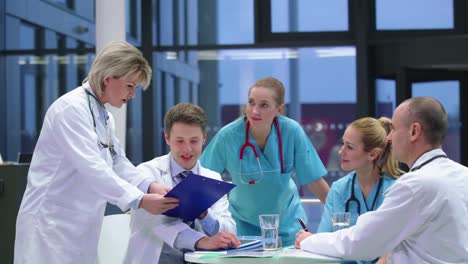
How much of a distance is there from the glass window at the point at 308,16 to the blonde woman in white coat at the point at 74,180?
4398 mm

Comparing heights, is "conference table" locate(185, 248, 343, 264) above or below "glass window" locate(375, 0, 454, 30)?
below

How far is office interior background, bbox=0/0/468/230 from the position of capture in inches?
275

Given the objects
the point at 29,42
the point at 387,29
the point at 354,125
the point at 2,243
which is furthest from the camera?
the point at 29,42

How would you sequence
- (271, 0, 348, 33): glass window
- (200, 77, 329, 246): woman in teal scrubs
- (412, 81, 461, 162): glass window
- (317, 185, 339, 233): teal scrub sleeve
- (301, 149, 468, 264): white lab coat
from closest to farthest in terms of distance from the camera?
(301, 149, 468, 264): white lab coat
(317, 185, 339, 233): teal scrub sleeve
(200, 77, 329, 246): woman in teal scrubs
(412, 81, 461, 162): glass window
(271, 0, 348, 33): glass window

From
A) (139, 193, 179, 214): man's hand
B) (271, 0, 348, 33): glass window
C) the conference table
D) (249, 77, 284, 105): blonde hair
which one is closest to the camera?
the conference table

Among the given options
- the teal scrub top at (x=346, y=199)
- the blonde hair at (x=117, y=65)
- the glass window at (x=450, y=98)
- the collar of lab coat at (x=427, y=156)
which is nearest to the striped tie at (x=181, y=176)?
the blonde hair at (x=117, y=65)

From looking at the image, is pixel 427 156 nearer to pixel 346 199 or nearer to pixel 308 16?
pixel 346 199

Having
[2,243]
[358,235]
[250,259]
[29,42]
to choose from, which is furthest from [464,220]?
[29,42]

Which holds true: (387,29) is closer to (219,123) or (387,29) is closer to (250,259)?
(219,123)

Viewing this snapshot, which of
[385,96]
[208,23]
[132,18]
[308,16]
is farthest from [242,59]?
[385,96]

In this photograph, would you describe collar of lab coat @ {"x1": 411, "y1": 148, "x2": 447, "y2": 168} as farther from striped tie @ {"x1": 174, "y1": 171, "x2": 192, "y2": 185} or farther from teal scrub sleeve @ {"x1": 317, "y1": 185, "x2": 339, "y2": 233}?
striped tie @ {"x1": 174, "y1": 171, "x2": 192, "y2": 185}

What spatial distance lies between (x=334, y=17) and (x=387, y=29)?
0.46 meters

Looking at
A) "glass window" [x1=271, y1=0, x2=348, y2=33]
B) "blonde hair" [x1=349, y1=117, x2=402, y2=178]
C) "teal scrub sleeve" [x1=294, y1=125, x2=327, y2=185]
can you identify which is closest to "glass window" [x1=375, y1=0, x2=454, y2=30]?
"glass window" [x1=271, y1=0, x2=348, y2=33]

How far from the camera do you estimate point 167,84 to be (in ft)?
24.2
